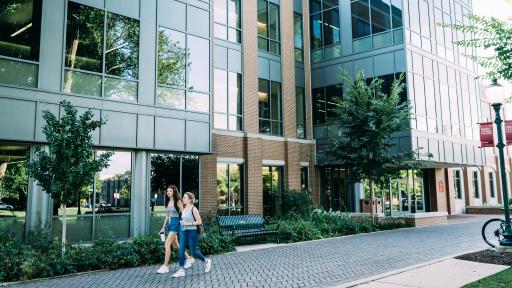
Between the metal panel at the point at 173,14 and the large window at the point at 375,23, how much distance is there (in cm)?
1066

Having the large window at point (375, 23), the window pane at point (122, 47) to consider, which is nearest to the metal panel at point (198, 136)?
the window pane at point (122, 47)

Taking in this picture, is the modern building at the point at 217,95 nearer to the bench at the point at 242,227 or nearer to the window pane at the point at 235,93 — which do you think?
the window pane at the point at 235,93

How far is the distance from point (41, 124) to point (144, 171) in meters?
3.68

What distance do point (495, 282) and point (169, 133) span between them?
10.9m

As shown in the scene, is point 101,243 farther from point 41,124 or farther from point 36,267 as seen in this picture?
point 41,124

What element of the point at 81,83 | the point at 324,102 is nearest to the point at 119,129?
the point at 81,83

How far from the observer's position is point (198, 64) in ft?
54.7

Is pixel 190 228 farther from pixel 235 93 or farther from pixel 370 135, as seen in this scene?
pixel 235 93

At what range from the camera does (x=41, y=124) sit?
12.4 metres

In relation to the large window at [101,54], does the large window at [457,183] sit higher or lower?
lower

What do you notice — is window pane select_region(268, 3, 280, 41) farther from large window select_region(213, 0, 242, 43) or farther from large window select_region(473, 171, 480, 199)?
large window select_region(473, 171, 480, 199)

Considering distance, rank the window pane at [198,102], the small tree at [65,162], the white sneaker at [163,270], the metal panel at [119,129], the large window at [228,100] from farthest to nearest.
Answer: the large window at [228,100] → the window pane at [198,102] → the metal panel at [119,129] → the small tree at [65,162] → the white sneaker at [163,270]

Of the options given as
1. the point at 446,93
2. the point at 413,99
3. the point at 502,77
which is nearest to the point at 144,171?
the point at 502,77

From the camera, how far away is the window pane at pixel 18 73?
12.1 metres
